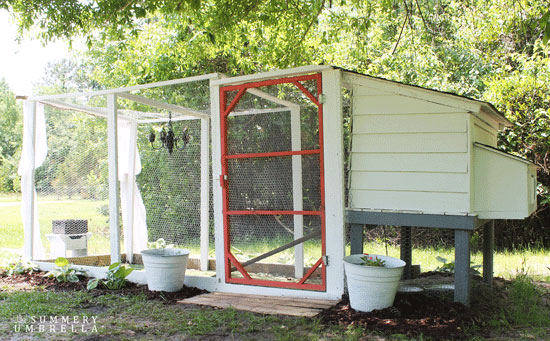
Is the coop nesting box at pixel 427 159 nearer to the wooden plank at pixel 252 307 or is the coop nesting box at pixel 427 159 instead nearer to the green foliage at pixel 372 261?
the green foliage at pixel 372 261

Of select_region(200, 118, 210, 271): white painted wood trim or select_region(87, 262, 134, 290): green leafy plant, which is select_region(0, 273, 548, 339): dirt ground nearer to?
select_region(87, 262, 134, 290): green leafy plant

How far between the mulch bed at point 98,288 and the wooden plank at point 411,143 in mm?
2233

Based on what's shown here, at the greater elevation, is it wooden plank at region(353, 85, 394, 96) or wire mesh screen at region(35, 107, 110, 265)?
wooden plank at region(353, 85, 394, 96)

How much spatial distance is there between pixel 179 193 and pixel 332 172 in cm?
260

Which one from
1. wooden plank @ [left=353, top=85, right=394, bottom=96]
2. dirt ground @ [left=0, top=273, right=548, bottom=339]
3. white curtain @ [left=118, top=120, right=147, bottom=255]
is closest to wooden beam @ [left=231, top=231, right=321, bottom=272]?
dirt ground @ [left=0, top=273, right=548, bottom=339]

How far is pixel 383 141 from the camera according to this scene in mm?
4258

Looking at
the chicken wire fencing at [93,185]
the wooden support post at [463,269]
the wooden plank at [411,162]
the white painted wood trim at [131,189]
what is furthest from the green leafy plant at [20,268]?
the wooden support post at [463,269]

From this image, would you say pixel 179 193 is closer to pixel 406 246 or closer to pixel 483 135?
pixel 406 246

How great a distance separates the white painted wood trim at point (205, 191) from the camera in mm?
6176

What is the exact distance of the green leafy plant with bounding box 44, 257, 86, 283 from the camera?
5.47m

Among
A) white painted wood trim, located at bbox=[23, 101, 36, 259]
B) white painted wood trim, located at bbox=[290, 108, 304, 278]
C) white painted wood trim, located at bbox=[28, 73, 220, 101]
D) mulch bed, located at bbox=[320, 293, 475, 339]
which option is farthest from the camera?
white painted wood trim, located at bbox=[23, 101, 36, 259]

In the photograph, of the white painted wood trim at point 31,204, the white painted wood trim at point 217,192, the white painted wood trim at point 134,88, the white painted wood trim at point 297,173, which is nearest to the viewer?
the white painted wood trim at point 297,173

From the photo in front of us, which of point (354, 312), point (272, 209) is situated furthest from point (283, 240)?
point (354, 312)

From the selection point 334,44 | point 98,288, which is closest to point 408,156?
point 98,288
